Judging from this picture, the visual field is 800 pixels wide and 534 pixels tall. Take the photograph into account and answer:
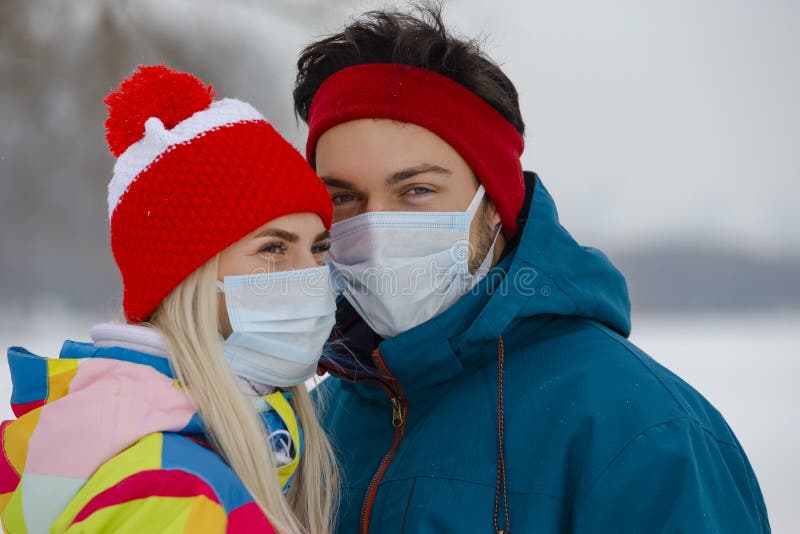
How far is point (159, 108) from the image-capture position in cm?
153

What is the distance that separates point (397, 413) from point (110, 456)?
0.67m

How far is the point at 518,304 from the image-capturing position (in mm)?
1604

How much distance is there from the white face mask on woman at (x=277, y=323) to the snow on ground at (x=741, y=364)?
2891 mm

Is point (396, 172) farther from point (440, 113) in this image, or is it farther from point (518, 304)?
Answer: point (518, 304)

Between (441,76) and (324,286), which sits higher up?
(441,76)

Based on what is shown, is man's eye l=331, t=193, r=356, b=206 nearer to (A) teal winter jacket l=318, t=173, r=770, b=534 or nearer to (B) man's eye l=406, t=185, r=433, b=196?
(B) man's eye l=406, t=185, r=433, b=196

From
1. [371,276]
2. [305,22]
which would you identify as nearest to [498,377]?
[371,276]

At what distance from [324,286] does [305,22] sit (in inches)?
125

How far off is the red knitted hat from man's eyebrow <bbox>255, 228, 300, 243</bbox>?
0.10ft

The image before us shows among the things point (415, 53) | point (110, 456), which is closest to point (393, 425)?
point (110, 456)

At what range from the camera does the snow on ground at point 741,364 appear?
4.32 meters

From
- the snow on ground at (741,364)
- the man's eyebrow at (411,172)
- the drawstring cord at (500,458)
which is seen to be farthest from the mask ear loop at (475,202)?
the snow on ground at (741,364)

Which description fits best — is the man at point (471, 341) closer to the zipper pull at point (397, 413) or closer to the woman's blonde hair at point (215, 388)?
the zipper pull at point (397, 413)

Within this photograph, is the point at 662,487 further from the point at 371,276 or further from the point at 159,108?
the point at 159,108
